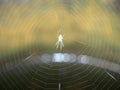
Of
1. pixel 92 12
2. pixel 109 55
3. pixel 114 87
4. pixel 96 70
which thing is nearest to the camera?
pixel 114 87

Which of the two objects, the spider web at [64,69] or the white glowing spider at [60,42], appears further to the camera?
the white glowing spider at [60,42]

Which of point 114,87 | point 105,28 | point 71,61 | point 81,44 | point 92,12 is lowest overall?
point 114,87

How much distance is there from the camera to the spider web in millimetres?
1167

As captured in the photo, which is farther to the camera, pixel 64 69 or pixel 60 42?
pixel 60 42

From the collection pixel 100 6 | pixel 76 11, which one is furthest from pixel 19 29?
pixel 100 6

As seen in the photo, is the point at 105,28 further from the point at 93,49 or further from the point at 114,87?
the point at 114,87

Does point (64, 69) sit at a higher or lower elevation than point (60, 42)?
lower

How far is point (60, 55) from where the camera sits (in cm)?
132

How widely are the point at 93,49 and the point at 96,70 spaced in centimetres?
18

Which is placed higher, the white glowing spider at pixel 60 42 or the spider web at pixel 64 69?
the white glowing spider at pixel 60 42

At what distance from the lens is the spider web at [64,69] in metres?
1.17

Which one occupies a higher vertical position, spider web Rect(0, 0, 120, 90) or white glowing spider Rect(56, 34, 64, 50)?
white glowing spider Rect(56, 34, 64, 50)

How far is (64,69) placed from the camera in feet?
4.17

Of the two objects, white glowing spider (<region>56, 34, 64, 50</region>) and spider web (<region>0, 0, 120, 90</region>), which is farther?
white glowing spider (<region>56, 34, 64, 50</region>)
